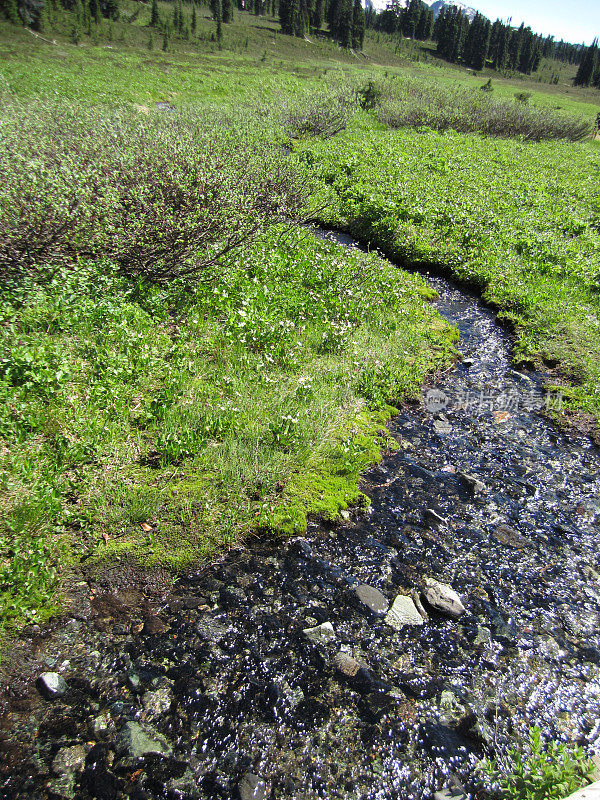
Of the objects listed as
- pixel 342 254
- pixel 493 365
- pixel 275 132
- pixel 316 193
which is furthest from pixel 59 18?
pixel 493 365

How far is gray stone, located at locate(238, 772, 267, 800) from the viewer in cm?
350

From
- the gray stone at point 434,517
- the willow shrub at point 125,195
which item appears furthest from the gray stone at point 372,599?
the willow shrub at point 125,195

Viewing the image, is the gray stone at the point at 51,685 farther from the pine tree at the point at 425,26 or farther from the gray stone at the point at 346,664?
the pine tree at the point at 425,26

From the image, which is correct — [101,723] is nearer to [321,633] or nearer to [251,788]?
[251,788]

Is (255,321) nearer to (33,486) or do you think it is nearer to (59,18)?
(33,486)

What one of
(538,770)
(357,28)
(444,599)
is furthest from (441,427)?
(357,28)

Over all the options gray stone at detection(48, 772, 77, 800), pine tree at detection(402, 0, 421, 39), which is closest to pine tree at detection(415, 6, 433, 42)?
pine tree at detection(402, 0, 421, 39)

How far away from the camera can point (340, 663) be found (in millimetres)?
4562

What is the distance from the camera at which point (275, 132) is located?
27.4 meters

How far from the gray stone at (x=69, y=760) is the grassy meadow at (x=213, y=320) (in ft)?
4.10

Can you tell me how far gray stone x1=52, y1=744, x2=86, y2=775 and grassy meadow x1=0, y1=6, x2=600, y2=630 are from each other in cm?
125

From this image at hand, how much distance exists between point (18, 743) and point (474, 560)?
16.4ft

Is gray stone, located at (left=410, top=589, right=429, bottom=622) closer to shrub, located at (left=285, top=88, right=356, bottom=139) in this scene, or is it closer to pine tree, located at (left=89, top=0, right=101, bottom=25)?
shrub, located at (left=285, top=88, right=356, bottom=139)

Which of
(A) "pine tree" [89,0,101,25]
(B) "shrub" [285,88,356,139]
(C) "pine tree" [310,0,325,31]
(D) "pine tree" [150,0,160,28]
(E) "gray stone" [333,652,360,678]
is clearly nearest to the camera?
(E) "gray stone" [333,652,360,678]
